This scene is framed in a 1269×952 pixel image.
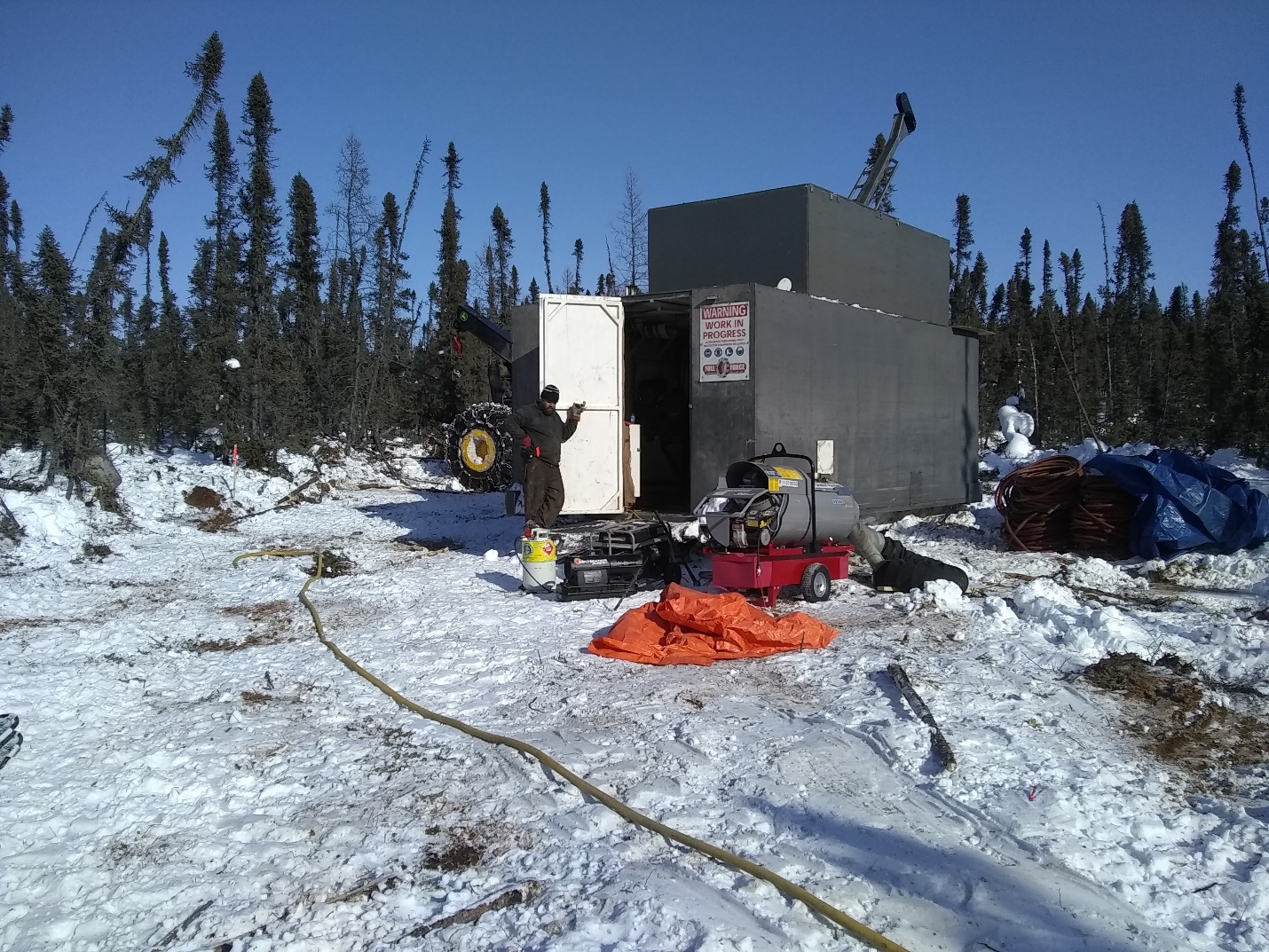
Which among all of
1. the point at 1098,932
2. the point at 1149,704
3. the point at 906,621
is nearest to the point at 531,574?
the point at 906,621

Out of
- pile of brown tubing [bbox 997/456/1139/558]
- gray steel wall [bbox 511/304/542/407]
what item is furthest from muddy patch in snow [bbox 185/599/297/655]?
pile of brown tubing [bbox 997/456/1139/558]

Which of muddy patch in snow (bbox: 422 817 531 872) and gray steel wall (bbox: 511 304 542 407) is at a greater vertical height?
gray steel wall (bbox: 511 304 542 407)

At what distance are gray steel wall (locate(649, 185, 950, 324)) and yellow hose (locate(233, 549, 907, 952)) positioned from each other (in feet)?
25.8

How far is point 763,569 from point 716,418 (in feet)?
10.3

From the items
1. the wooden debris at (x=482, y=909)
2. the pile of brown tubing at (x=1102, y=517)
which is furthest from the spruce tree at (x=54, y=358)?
the pile of brown tubing at (x=1102, y=517)

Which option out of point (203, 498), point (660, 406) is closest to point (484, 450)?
point (203, 498)

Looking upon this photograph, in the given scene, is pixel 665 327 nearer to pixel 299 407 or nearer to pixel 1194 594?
pixel 1194 594

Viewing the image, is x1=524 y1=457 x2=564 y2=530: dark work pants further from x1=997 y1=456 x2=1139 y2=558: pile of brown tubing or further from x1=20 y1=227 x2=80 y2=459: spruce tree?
x1=20 y1=227 x2=80 y2=459: spruce tree

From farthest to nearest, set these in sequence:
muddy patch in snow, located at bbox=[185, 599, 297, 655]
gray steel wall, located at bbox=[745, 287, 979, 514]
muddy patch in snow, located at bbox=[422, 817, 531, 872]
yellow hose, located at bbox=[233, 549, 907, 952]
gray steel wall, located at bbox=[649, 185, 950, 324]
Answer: gray steel wall, located at bbox=[649, 185, 950, 324] → gray steel wall, located at bbox=[745, 287, 979, 514] → muddy patch in snow, located at bbox=[185, 599, 297, 655] → muddy patch in snow, located at bbox=[422, 817, 531, 872] → yellow hose, located at bbox=[233, 549, 907, 952]

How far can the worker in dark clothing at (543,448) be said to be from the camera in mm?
9453

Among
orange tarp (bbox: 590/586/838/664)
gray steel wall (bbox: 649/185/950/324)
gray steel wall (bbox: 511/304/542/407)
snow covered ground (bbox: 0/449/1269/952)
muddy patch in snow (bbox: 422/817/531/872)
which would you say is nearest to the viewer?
snow covered ground (bbox: 0/449/1269/952)

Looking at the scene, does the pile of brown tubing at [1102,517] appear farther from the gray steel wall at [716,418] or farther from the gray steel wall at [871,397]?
the gray steel wall at [716,418]

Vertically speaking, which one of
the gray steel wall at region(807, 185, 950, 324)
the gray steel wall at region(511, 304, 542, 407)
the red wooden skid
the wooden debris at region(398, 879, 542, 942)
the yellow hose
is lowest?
the wooden debris at region(398, 879, 542, 942)

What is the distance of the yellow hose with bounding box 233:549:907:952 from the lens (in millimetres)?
2635
